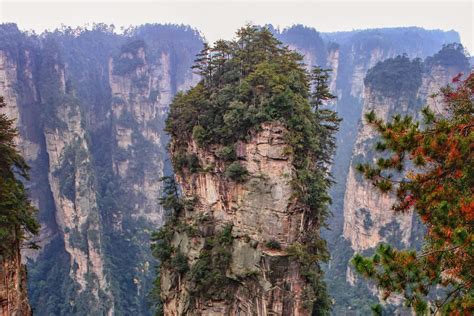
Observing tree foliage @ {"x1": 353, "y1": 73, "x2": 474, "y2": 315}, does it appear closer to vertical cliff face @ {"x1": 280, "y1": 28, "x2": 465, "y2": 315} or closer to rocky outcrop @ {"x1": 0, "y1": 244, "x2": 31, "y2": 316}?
rocky outcrop @ {"x1": 0, "y1": 244, "x2": 31, "y2": 316}

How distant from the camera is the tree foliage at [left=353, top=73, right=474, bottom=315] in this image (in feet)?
17.5

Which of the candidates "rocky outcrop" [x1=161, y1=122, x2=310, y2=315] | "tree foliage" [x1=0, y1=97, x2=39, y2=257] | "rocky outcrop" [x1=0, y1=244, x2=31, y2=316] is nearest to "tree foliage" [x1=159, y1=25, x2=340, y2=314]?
"rocky outcrop" [x1=161, y1=122, x2=310, y2=315]

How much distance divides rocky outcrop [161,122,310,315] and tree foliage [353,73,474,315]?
8885mm

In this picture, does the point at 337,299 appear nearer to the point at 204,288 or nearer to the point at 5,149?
the point at 204,288

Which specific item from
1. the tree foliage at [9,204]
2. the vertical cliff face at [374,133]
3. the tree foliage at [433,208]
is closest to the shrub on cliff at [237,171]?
the tree foliage at [9,204]

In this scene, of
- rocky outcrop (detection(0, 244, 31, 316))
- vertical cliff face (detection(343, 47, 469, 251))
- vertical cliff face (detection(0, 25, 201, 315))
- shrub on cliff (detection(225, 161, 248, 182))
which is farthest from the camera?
vertical cliff face (detection(0, 25, 201, 315))

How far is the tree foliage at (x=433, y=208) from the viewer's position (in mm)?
5332

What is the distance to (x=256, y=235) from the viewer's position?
15.6m

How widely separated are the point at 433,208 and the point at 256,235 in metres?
10.2

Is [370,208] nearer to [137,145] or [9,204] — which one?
[137,145]

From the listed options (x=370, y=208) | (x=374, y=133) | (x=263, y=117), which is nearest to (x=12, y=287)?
(x=263, y=117)

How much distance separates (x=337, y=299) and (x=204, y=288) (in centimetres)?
2876

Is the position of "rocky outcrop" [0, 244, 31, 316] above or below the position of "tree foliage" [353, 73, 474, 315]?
below

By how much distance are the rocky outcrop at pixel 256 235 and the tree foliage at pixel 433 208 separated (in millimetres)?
8885
